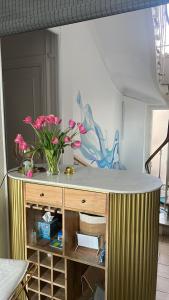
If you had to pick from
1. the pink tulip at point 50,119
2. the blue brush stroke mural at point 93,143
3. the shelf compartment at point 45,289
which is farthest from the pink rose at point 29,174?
the blue brush stroke mural at point 93,143

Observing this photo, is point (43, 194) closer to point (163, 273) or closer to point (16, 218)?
point (16, 218)

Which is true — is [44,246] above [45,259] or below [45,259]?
above

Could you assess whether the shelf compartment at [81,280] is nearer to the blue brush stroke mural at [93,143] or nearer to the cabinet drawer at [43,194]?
the cabinet drawer at [43,194]

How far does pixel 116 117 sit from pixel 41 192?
11.1ft

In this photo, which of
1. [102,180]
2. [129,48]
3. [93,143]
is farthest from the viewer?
[93,143]

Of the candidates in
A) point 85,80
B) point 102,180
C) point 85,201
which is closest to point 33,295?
point 85,201

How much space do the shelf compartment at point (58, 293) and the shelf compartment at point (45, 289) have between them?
0.03 meters

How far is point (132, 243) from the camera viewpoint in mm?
1335

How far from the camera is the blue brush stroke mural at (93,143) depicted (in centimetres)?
313

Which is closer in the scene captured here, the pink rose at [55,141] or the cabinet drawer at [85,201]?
the cabinet drawer at [85,201]

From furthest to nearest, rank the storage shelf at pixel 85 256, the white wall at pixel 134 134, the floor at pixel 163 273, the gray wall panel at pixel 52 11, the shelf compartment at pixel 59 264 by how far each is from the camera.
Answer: the white wall at pixel 134 134 < the floor at pixel 163 273 < the shelf compartment at pixel 59 264 < the storage shelf at pixel 85 256 < the gray wall panel at pixel 52 11

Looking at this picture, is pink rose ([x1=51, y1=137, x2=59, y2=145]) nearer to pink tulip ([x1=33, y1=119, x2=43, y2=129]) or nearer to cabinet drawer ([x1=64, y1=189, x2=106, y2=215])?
pink tulip ([x1=33, y1=119, x2=43, y2=129])

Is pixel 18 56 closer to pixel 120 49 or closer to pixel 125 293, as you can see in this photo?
pixel 120 49

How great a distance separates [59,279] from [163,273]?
1286 mm
